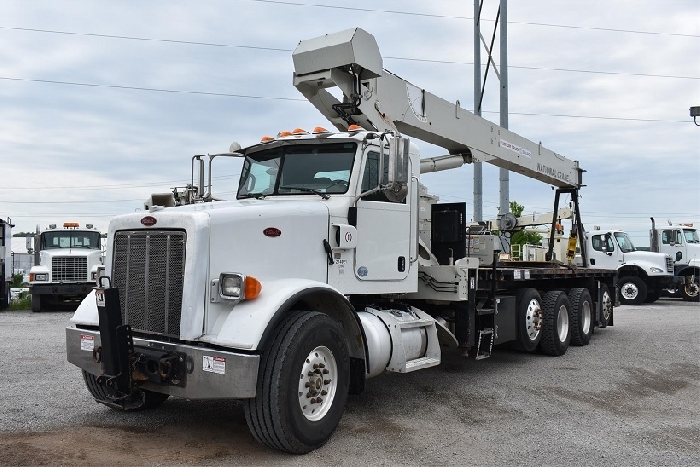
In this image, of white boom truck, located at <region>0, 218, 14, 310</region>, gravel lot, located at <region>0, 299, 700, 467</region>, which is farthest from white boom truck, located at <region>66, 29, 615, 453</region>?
white boom truck, located at <region>0, 218, 14, 310</region>

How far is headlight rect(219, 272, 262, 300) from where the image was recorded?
16.3ft

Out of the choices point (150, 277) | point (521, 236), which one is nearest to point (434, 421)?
point (150, 277)

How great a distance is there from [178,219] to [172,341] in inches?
39.3

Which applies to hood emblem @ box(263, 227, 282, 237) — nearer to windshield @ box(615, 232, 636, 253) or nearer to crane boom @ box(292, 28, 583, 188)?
crane boom @ box(292, 28, 583, 188)

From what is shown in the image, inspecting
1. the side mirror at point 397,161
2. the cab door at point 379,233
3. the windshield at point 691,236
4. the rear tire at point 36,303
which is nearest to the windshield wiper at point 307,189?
the cab door at point 379,233

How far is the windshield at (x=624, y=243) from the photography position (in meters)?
22.3

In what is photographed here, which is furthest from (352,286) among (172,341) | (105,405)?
(105,405)

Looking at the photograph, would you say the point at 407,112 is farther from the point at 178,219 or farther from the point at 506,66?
the point at 506,66

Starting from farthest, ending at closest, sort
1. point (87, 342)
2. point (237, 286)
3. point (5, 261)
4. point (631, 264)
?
1. point (631, 264)
2. point (5, 261)
3. point (87, 342)
4. point (237, 286)

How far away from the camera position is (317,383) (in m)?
5.26

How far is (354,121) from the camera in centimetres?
763

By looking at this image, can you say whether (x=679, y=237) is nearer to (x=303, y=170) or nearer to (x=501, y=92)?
(x=501, y=92)

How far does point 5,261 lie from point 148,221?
16.0 m

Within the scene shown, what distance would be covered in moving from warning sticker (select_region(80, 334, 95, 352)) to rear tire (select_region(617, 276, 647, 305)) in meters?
20.4
